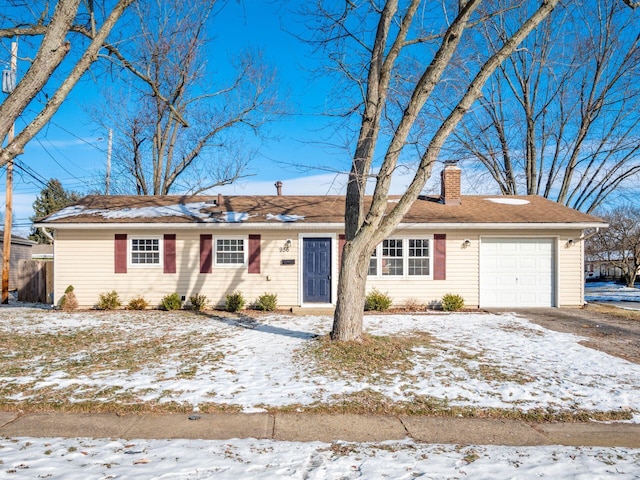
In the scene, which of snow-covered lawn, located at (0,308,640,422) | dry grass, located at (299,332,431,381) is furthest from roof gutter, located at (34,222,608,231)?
dry grass, located at (299,332,431,381)

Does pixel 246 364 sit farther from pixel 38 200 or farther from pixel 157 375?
pixel 38 200

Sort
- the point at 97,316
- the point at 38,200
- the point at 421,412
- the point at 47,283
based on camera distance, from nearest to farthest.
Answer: the point at 421,412 → the point at 97,316 → the point at 47,283 → the point at 38,200

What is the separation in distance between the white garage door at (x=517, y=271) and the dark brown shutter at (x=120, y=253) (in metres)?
10.9

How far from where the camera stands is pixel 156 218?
12.7 meters

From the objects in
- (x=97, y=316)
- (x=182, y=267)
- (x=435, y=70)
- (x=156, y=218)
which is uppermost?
(x=435, y=70)

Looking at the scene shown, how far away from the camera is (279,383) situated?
554 cm

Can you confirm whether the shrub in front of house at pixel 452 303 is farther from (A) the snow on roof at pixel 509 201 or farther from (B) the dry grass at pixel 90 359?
(B) the dry grass at pixel 90 359

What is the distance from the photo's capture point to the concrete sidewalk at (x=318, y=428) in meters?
4.01

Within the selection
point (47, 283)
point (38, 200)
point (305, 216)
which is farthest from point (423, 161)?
point (38, 200)

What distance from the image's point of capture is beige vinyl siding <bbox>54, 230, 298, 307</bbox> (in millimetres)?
12562

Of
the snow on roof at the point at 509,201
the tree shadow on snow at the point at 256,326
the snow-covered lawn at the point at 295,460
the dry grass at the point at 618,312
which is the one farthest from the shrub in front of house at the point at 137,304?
the dry grass at the point at 618,312

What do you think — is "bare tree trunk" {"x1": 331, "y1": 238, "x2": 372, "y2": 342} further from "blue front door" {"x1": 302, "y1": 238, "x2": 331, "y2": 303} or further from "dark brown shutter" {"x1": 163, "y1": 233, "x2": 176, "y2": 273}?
"dark brown shutter" {"x1": 163, "y1": 233, "x2": 176, "y2": 273}

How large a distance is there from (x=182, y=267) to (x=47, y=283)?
653 cm

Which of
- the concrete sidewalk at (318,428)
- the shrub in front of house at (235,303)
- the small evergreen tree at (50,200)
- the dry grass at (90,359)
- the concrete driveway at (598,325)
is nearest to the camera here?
the concrete sidewalk at (318,428)
